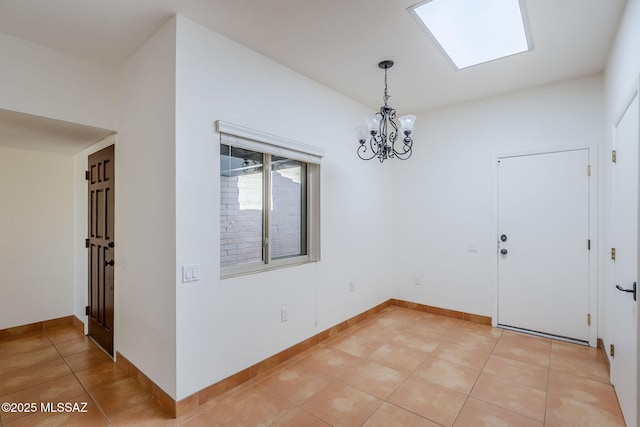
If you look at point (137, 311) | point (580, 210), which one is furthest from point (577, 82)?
point (137, 311)

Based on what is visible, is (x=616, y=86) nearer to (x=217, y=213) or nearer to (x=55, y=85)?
(x=217, y=213)

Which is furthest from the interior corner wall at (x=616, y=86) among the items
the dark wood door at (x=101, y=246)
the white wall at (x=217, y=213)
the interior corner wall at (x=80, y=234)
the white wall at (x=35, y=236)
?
the white wall at (x=35, y=236)

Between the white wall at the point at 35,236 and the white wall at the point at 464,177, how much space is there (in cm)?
450

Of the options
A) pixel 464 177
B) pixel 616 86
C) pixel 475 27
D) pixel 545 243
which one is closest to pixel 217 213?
pixel 475 27

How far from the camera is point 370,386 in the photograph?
2.51m

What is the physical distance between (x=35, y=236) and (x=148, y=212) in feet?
8.18

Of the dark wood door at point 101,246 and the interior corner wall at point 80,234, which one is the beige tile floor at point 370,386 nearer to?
the dark wood door at point 101,246

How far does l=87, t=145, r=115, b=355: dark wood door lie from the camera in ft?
10.0

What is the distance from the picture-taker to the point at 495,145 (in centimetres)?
382

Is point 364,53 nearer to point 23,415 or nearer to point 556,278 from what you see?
point 556,278

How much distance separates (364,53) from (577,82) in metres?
2.41

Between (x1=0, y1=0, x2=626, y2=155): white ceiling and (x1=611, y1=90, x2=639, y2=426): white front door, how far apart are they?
2.81 feet

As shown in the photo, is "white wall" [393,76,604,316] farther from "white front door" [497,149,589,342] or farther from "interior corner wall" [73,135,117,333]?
"interior corner wall" [73,135,117,333]

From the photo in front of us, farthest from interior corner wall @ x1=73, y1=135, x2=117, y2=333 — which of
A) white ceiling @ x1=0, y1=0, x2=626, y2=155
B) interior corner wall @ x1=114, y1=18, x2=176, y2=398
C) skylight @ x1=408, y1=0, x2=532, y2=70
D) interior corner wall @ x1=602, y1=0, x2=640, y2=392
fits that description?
interior corner wall @ x1=602, y1=0, x2=640, y2=392
